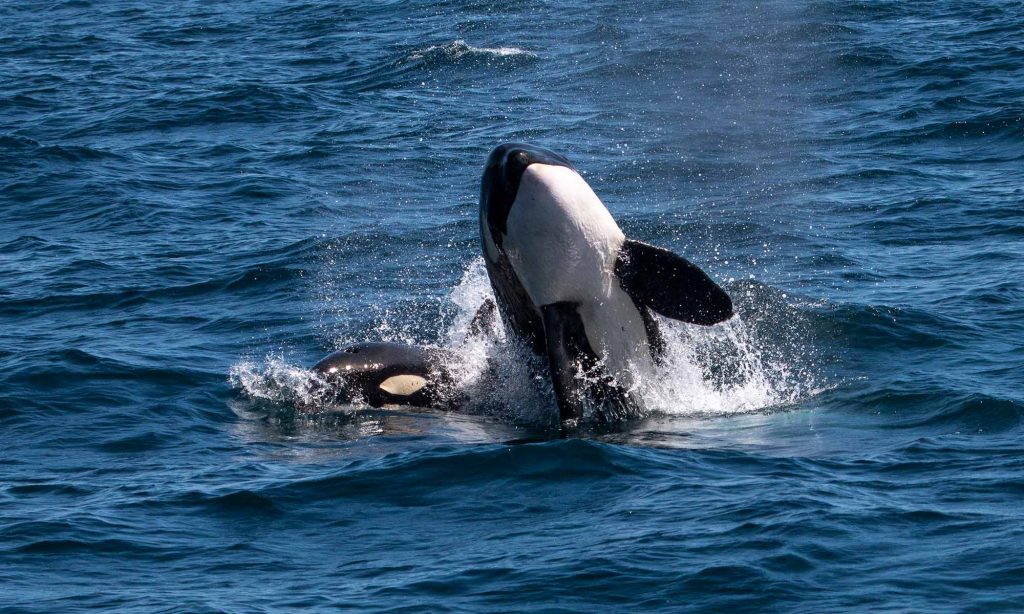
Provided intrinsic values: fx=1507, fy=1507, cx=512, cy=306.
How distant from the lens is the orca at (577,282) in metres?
15.2

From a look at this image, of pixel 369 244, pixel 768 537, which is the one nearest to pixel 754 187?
pixel 369 244

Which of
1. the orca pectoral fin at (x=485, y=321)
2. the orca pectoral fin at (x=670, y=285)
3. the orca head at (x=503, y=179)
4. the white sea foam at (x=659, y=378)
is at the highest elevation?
the orca head at (x=503, y=179)

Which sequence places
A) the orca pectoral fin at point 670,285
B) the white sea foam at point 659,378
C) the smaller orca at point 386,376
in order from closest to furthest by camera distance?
the orca pectoral fin at point 670,285 → the white sea foam at point 659,378 → the smaller orca at point 386,376

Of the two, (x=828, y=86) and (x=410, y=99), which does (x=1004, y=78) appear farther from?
(x=410, y=99)

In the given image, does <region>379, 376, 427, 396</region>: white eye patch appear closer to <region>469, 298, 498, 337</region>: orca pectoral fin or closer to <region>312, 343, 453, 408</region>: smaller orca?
<region>312, 343, 453, 408</region>: smaller orca

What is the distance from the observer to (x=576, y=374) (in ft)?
51.3

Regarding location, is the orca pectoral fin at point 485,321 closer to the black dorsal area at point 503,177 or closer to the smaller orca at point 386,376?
the smaller orca at point 386,376

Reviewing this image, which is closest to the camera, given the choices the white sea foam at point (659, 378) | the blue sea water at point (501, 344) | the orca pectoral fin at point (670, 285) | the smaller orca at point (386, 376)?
the blue sea water at point (501, 344)

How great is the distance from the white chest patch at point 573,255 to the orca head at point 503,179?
7cm

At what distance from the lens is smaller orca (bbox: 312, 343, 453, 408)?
1675cm

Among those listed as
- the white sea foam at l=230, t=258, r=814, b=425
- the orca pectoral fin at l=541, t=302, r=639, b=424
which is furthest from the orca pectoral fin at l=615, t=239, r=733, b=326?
the white sea foam at l=230, t=258, r=814, b=425

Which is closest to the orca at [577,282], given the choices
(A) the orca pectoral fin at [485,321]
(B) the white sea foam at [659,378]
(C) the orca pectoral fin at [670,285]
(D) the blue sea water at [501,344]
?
(C) the orca pectoral fin at [670,285]

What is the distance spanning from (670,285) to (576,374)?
1.35 meters

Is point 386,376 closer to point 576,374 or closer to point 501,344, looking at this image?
point 501,344
